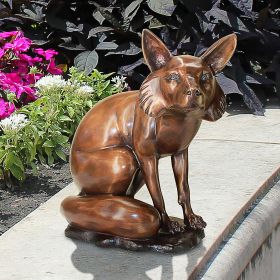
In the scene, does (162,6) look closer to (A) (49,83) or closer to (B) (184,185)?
(A) (49,83)

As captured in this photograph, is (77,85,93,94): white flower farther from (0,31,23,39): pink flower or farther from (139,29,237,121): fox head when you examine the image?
(139,29,237,121): fox head

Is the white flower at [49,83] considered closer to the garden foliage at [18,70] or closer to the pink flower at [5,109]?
the garden foliage at [18,70]

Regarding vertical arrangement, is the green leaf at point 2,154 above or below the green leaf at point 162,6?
below

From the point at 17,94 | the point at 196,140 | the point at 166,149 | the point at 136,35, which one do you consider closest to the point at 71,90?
the point at 17,94

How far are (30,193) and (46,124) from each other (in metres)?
0.46

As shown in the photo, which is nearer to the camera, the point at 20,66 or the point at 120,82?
the point at 20,66

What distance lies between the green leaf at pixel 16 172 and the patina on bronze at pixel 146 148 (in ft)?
2.58

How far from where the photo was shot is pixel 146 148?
2469mm

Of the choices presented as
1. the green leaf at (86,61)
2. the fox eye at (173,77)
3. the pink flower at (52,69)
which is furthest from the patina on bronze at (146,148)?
the green leaf at (86,61)

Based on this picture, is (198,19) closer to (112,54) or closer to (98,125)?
(112,54)

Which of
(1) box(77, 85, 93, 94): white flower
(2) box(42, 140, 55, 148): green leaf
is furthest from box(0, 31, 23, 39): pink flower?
(2) box(42, 140, 55, 148): green leaf

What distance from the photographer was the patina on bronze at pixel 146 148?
2344mm

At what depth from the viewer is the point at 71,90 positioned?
423cm

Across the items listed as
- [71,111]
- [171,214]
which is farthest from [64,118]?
[171,214]
